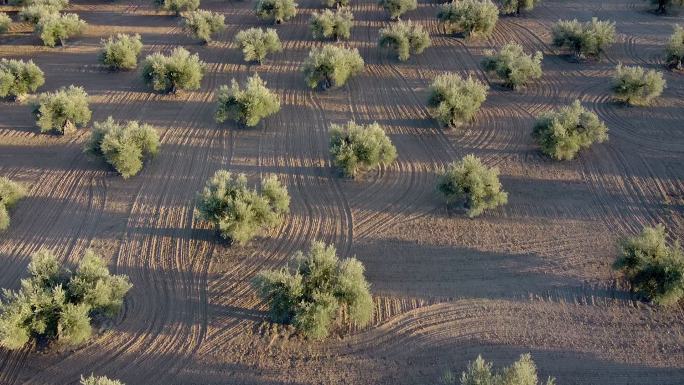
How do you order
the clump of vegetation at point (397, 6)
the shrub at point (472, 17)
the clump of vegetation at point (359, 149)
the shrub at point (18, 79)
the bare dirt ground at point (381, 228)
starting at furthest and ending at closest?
the clump of vegetation at point (397, 6)
the shrub at point (472, 17)
the shrub at point (18, 79)
the clump of vegetation at point (359, 149)
the bare dirt ground at point (381, 228)

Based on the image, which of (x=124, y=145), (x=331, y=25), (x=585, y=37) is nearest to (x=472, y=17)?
(x=585, y=37)

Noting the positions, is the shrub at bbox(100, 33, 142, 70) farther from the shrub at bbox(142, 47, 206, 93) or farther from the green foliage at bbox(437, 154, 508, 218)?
the green foliage at bbox(437, 154, 508, 218)

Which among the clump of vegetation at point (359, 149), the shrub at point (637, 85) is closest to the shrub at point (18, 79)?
the clump of vegetation at point (359, 149)

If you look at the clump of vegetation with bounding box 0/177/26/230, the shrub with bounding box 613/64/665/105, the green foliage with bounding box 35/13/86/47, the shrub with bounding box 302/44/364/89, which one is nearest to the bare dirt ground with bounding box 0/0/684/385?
the clump of vegetation with bounding box 0/177/26/230

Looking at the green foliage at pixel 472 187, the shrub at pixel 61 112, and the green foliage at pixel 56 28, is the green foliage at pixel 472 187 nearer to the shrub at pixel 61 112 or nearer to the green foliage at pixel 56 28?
the shrub at pixel 61 112

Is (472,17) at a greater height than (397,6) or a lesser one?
lesser

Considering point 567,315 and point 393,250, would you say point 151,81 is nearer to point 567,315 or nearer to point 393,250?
point 393,250

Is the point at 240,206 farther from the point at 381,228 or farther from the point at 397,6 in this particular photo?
the point at 397,6
